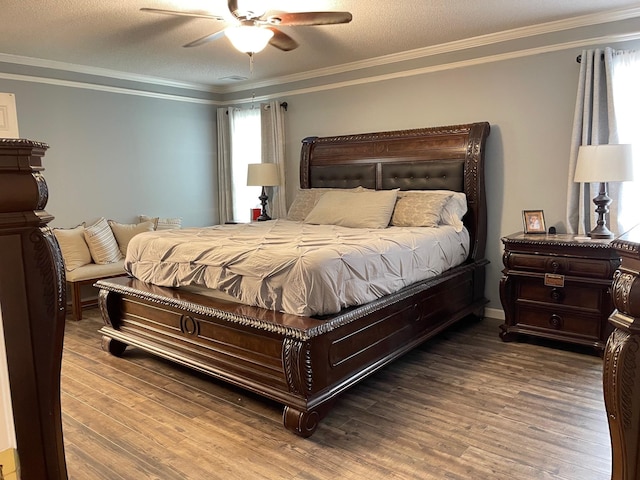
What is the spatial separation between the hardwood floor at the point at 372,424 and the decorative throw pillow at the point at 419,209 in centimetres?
108

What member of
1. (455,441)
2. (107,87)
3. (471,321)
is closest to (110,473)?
(455,441)

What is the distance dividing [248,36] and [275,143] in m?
2.67

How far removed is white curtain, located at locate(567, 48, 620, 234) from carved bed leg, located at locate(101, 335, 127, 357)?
3.67m

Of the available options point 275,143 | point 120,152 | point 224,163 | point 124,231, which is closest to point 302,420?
point 124,231

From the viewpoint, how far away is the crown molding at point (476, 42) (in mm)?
3549

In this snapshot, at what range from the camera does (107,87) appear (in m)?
5.18

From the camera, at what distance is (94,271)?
4.54 m

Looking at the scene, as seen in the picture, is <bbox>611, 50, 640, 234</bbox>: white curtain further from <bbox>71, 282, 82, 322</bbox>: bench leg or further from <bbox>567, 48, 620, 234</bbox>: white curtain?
<bbox>71, 282, 82, 322</bbox>: bench leg

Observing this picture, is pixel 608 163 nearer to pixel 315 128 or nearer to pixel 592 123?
pixel 592 123

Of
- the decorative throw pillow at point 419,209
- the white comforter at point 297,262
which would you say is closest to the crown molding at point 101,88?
the white comforter at point 297,262

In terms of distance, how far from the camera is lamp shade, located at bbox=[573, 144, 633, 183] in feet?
10.7

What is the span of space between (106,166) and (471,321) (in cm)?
415

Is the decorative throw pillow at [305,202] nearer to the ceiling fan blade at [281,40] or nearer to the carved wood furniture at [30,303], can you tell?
the ceiling fan blade at [281,40]

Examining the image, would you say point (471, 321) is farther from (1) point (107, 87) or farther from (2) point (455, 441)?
(1) point (107, 87)
